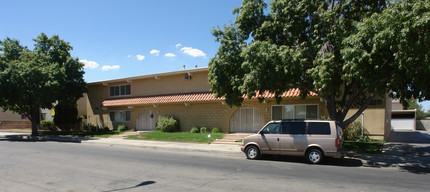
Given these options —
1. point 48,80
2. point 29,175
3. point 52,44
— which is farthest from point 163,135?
point 52,44

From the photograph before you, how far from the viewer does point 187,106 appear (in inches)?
843

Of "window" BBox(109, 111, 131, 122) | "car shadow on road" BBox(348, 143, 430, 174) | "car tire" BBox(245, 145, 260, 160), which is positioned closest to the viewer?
"car shadow on road" BBox(348, 143, 430, 174)

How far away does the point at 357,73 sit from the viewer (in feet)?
29.6

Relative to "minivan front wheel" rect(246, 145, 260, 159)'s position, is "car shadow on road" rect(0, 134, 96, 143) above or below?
below

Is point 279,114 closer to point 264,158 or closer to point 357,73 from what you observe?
point 264,158

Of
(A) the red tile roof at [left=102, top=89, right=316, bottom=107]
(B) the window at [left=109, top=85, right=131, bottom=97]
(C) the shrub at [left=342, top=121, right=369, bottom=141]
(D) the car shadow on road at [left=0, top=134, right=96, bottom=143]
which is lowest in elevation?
(D) the car shadow on road at [left=0, top=134, right=96, bottom=143]

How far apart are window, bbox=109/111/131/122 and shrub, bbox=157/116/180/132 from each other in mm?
4757

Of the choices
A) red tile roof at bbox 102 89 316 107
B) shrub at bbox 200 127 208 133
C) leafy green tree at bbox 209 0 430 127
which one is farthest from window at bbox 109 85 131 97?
leafy green tree at bbox 209 0 430 127

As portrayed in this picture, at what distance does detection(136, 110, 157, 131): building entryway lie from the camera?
23.7 metres

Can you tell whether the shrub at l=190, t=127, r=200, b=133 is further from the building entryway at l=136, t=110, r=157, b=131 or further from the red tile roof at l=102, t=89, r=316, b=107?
the building entryway at l=136, t=110, r=157, b=131

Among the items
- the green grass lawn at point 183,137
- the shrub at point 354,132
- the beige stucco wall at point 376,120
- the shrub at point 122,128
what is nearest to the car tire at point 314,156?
the shrub at point 354,132

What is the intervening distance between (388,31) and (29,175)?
11.4 metres

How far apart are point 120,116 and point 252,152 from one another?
1744cm

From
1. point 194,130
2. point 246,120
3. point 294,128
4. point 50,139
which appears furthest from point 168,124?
point 294,128
